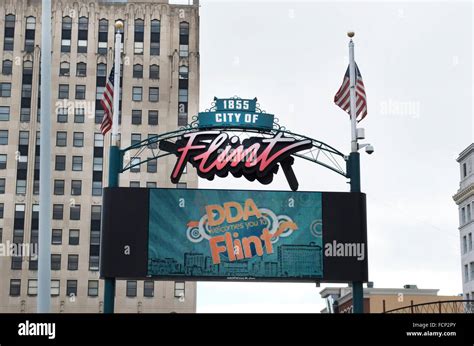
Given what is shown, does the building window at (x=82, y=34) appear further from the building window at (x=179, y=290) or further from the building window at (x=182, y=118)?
the building window at (x=179, y=290)

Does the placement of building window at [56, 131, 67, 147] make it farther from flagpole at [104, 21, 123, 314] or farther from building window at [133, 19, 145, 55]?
flagpole at [104, 21, 123, 314]

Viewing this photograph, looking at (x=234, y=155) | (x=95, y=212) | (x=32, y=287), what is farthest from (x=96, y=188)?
(x=234, y=155)

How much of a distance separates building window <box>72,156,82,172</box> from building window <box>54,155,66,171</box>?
106 centimetres

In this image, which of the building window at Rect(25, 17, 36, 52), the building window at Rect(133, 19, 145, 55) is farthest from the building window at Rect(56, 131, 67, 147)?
the building window at Rect(133, 19, 145, 55)

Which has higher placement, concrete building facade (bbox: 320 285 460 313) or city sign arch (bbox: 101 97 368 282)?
city sign arch (bbox: 101 97 368 282)

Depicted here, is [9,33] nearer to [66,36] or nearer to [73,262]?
[66,36]

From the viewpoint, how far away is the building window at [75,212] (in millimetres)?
97562

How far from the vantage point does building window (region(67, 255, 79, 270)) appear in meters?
95.8

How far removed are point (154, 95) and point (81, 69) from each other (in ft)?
31.6

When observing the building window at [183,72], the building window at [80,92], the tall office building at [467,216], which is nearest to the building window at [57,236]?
the building window at [80,92]

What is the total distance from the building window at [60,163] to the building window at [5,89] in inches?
391

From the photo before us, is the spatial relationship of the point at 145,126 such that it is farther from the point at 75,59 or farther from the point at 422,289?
the point at 422,289

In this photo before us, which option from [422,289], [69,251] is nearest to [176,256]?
[69,251]
